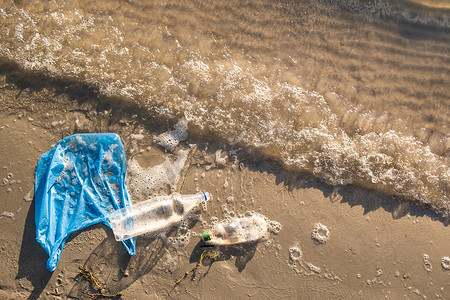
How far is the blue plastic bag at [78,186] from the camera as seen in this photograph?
12.1 feet

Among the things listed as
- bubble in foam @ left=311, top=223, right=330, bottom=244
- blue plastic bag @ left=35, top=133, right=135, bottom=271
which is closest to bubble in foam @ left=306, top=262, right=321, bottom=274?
bubble in foam @ left=311, top=223, right=330, bottom=244

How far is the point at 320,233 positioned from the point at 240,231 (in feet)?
3.45

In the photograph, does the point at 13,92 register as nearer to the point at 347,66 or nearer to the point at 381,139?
the point at 347,66

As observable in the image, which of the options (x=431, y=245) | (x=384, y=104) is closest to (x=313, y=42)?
(x=384, y=104)

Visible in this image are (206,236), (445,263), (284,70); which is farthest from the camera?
(284,70)

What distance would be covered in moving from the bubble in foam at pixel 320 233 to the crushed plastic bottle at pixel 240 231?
2.12 ft

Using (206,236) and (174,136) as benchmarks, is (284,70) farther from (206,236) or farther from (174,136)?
(206,236)

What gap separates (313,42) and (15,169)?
175 inches

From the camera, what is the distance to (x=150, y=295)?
12.2 ft

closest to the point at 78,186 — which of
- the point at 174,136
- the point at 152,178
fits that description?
the point at 152,178

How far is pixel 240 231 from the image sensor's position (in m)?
3.77

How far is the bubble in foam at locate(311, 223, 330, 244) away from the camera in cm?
383

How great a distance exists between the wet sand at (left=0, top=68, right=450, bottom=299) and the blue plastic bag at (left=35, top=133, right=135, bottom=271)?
4.6 inches

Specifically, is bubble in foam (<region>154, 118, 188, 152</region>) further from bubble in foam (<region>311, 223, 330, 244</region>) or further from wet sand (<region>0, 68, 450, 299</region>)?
bubble in foam (<region>311, 223, 330, 244</region>)
